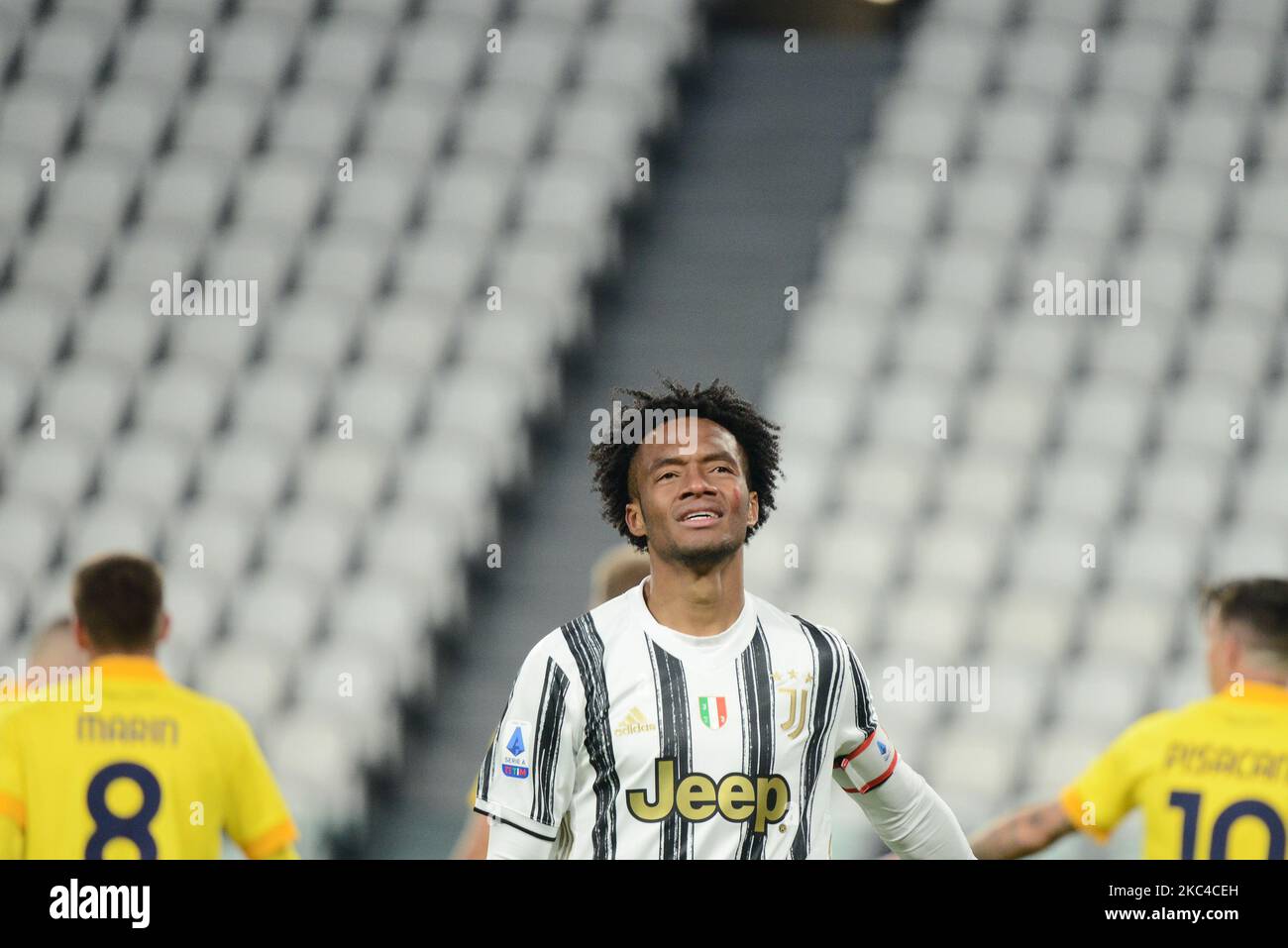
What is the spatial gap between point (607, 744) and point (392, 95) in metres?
6.35

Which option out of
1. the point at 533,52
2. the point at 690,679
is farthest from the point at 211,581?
the point at 690,679

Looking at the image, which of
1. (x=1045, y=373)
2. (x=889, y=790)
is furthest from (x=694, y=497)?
(x=1045, y=373)

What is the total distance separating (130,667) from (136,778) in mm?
202

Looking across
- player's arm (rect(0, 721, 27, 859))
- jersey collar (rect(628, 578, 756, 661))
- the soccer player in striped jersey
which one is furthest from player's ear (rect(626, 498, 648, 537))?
player's arm (rect(0, 721, 27, 859))

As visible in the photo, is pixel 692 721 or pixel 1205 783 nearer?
pixel 692 721

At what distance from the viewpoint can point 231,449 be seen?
7.00 m

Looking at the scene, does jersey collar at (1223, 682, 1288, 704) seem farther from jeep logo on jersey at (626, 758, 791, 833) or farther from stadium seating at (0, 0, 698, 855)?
stadium seating at (0, 0, 698, 855)

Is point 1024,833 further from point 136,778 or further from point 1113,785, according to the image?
point 136,778

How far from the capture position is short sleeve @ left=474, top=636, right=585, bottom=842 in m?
2.08

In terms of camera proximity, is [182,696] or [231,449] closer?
[182,696]

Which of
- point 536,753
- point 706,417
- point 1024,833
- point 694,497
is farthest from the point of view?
point 1024,833

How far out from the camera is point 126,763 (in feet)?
9.48

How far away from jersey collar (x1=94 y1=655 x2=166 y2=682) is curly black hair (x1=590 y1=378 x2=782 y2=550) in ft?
3.18
